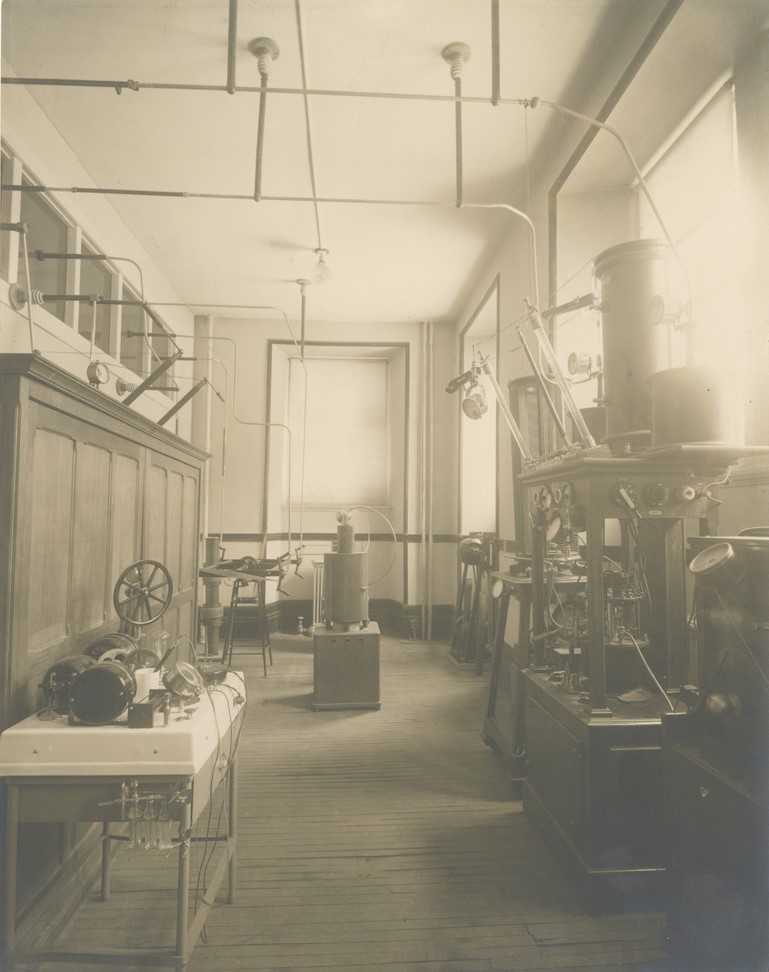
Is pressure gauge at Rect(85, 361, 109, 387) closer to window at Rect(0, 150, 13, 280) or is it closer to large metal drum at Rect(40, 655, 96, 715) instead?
window at Rect(0, 150, 13, 280)


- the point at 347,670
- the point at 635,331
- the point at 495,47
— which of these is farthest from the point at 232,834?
the point at 495,47

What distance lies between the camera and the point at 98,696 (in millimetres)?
1621

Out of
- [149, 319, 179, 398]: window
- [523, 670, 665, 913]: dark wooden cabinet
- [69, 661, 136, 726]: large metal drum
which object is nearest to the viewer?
[69, 661, 136, 726]: large metal drum

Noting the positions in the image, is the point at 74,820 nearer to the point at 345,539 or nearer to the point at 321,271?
the point at 345,539

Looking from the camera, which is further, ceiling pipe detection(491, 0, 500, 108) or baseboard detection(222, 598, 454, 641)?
baseboard detection(222, 598, 454, 641)

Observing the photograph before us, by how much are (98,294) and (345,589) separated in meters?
2.68

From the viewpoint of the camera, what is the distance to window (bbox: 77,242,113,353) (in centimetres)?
396

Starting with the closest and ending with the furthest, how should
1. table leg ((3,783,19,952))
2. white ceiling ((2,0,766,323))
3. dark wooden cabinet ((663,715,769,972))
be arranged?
dark wooden cabinet ((663,715,769,972)) → table leg ((3,783,19,952)) → white ceiling ((2,0,766,323))

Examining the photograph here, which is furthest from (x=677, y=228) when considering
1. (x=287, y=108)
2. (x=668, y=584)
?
(x=287, y=108)

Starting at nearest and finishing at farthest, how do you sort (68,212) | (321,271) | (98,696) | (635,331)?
(98,696)
(635,331)
(68,212)
(321,271)

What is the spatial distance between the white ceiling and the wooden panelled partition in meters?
1.48

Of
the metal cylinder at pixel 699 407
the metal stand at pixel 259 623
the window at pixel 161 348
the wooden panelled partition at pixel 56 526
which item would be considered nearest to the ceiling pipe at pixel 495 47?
the metal cylinder at pixel 699 407

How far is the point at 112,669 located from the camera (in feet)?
5.36

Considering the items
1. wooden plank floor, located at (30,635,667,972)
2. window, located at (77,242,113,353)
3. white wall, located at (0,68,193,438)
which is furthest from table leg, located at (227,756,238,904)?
window, located at (77,242,113,353)
